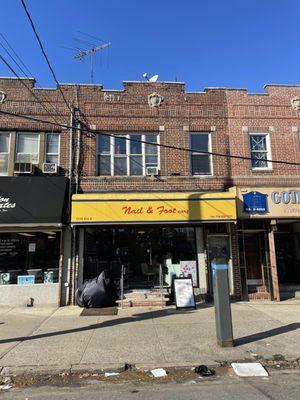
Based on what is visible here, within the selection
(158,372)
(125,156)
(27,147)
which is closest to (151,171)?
(125,156)

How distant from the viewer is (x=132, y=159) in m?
13.5

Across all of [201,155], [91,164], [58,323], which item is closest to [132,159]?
[91,164]

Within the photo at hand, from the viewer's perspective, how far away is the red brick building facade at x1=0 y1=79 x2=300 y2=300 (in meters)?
12.8

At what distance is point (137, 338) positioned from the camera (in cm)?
800

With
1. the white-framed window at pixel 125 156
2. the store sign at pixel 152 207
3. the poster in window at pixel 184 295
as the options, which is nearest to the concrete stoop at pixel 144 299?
the poster in window at pixel 184 295

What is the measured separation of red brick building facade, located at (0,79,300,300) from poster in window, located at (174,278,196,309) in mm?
1387

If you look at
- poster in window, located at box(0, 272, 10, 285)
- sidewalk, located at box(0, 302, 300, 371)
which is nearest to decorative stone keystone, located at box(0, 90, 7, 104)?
poster in window, located at box(0, 272, 10, 285)

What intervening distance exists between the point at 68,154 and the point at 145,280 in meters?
5.27

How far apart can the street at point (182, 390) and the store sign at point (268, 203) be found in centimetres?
722

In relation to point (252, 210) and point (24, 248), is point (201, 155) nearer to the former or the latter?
point (252, 210)

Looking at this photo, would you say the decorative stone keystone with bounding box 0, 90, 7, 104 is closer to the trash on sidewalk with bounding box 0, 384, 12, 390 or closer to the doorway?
the trash on sidewalk with bounding box 0, 384, 12, 390

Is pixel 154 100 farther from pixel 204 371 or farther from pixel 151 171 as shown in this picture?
pixel 204 371

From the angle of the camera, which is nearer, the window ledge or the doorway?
the window ledge

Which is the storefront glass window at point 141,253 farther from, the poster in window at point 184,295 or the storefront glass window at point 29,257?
the poster in window at point 184,295
